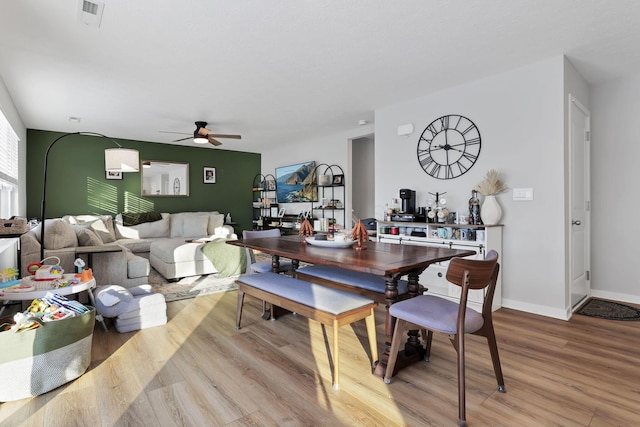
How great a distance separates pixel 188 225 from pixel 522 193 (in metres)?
5.80

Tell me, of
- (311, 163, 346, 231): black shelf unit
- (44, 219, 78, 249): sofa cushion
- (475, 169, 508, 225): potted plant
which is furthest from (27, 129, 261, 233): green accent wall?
(475, 169, 508, 225): potted plant

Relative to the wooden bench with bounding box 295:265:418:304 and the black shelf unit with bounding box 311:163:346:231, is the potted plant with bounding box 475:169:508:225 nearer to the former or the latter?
the wooden bench with bounding box 295:265:418:304

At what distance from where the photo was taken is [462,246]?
354 cm

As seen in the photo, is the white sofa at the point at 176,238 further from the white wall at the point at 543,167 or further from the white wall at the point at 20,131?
the white wall at the point at 543,167

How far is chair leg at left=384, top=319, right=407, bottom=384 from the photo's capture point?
197cm

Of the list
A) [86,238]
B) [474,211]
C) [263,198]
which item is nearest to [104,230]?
[86,238]

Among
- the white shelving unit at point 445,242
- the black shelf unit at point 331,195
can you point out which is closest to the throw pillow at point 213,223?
the black shelf unit at point 331,195

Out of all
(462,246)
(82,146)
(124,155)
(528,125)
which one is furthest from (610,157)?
(82,146)

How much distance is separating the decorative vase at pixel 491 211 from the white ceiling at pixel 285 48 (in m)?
1.30

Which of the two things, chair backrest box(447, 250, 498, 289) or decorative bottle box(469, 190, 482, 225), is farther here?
decorative bottle box(469, 190, 482, 225)

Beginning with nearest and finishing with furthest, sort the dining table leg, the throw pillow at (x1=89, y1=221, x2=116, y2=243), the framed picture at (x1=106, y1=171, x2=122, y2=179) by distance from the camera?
1. the dining table leg
2. the throw pillow at (x1=89, y1=221, x2=116, y2=243)
3. the framed picture at (x1=106, y1=171, x2=122, y2=179)

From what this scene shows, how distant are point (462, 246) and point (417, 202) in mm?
895

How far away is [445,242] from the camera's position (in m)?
3.68

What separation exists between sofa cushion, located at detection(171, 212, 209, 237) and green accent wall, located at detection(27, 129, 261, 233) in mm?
623
